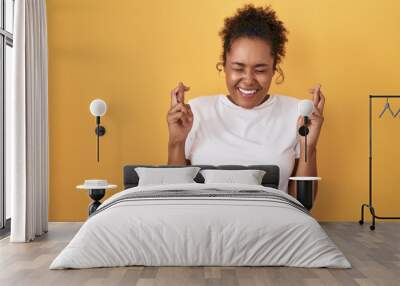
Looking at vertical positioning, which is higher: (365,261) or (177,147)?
(177,147)

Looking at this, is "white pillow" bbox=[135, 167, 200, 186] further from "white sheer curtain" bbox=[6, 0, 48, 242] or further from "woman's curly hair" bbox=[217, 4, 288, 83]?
"woman's curly hair" bbox=[217, 4, 288, 83]

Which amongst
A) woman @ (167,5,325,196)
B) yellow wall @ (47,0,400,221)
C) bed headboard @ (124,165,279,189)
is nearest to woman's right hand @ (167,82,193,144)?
woman @ (167,5,325,196)

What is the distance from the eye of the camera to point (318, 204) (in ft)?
22.9

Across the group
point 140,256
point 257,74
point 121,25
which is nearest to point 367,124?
point 257,74

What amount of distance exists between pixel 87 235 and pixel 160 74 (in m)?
3.13

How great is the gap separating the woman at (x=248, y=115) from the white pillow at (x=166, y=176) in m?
0.60

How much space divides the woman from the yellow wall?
0.16m

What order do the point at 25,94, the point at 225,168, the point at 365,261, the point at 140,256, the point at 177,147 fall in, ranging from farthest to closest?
1. the point at 177,147
2. the point at 225,168
3. the point at 25,94
4. the point at 365,261
5. the point at 140,256

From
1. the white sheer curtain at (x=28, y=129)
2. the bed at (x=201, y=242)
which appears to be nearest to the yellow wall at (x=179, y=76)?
the white sheer curtain at (x=28, y=129)

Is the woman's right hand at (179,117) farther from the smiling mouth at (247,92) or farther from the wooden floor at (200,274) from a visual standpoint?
the wooden floor at (200,274)

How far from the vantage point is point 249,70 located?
22.3 ft

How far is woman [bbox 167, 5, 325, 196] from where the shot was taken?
266 inches

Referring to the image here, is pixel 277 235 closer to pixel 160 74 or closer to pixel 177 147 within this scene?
pixel 177 147

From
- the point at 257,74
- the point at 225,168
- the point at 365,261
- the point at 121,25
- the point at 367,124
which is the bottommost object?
the point at 365,261
